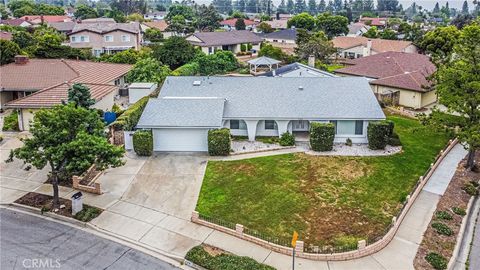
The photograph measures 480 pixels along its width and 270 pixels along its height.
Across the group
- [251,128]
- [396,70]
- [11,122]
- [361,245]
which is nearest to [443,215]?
[361,245]

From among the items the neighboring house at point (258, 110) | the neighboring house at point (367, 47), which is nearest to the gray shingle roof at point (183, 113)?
the neighboring house at point (258, 110)

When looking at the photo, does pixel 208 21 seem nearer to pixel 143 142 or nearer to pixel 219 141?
pixel 143 142

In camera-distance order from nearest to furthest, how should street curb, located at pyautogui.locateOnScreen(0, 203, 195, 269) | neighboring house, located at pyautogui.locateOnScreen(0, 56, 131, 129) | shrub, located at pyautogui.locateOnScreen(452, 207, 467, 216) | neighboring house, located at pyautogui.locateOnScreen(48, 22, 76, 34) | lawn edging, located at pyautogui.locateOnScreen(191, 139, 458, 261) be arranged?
street curb, located at pyautogui.locateOnScreen(0, 203, 195, 269)
lawn edging, located at pyautogui.locateOnScreen(191, 139, 458, 261)
shrub, located at pyautogui.locateOnScreen(452, 207, 467, 216)
neighboring house, located at pyautogui.locateOnScreen(0, 56, 131, 129)
neighboring house, located at pyautogui.locateOnScreen(48, 22, 76, 34)

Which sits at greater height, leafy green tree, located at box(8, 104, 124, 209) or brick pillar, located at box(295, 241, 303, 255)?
leafy green tree, located at box(8, 104, 124, 209)

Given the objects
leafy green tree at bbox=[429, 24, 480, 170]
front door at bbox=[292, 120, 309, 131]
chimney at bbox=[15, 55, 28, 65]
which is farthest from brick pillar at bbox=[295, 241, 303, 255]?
chimney at bbox=[15, 55, 28, 65]

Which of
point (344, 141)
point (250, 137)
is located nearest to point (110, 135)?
point (250, 137)

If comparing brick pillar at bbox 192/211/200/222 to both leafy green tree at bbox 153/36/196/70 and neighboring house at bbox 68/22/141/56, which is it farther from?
neighboring house at bbox 68/22/141/56

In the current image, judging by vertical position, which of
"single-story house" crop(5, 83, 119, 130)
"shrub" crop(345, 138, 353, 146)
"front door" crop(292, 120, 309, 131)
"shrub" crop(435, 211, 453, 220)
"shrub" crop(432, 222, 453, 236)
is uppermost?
"single-story house" crop(5, 83, 119, 130)

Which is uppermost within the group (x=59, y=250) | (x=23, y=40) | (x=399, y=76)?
(x=23, y=40)
